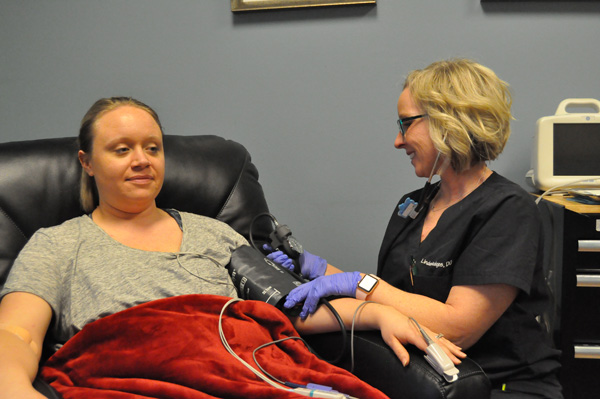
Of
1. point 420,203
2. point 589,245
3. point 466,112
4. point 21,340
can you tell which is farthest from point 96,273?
point 589,245

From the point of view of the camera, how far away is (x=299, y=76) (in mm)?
1998

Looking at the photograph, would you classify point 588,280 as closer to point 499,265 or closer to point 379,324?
point 499,265

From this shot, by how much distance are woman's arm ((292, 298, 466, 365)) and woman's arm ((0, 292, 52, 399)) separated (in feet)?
1.91

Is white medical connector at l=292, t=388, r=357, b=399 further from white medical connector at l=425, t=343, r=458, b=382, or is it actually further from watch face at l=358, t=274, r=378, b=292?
watch face at l=358, t=274, r=378, b=292

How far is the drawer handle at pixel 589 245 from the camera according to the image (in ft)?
4.86

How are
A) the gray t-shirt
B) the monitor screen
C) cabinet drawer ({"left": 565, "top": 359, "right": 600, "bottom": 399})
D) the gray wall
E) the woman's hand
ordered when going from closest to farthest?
the woman's hand, the gray t-shirt, cabinet drawer ({"left": 565, "top": 359, "right": 600, "bottom": 399}), the monitor screen, the gray wall

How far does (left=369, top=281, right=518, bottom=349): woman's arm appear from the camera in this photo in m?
1.03

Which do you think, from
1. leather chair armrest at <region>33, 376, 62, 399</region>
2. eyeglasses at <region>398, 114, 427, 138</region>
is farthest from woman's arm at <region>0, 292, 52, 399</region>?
eyeglasses at <region>398, 114, 427, 138</region>

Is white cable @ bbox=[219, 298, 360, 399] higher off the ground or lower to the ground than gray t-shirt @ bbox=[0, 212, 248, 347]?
lower

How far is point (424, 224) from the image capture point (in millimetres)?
1294

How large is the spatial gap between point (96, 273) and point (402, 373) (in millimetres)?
763

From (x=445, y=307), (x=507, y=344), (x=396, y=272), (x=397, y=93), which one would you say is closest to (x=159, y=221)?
(x=396, y=272)

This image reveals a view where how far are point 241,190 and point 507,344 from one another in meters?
0.90

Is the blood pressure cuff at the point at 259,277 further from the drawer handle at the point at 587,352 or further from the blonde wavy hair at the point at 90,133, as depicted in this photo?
the drawer handle at the point at 587,352
